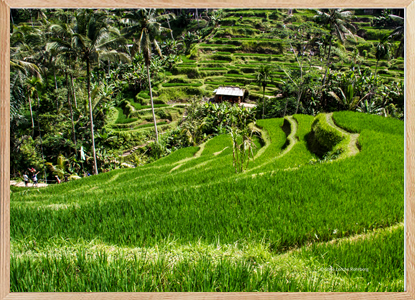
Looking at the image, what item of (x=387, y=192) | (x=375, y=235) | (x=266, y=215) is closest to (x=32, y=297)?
(x=266, y=215)

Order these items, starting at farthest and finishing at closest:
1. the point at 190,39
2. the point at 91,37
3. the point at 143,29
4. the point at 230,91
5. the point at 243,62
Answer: the point at 190,39, the point at 243,62, the point at 230,91, the point at 143,29, the point at 91,37

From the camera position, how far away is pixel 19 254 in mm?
1841

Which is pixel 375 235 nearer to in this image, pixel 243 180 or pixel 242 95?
pixel 243 180

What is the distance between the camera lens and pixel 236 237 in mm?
2041

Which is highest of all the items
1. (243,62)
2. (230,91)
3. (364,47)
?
(364,47)

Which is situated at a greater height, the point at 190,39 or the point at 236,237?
the point at 190,39

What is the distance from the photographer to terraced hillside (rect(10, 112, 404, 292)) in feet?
4.96

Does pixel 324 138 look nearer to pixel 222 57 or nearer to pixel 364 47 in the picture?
pixel 364 47

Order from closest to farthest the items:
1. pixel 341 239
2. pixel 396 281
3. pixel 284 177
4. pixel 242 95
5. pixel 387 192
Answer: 1. pixel 396 281
2. pixel 341 239
3. pixel 387 192
4. pixel 284 177
5. pixel 242 95

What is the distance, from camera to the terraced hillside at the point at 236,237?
151cm

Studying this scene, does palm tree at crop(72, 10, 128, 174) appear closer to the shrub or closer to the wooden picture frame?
the wooden picture frame

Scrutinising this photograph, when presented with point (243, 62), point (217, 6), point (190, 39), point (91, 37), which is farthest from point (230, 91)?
point (217, 6)

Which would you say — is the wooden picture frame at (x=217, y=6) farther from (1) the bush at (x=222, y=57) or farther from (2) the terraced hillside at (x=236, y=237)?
(1) the bush at (x=222, y=57)

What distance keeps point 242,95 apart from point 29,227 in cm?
2078
